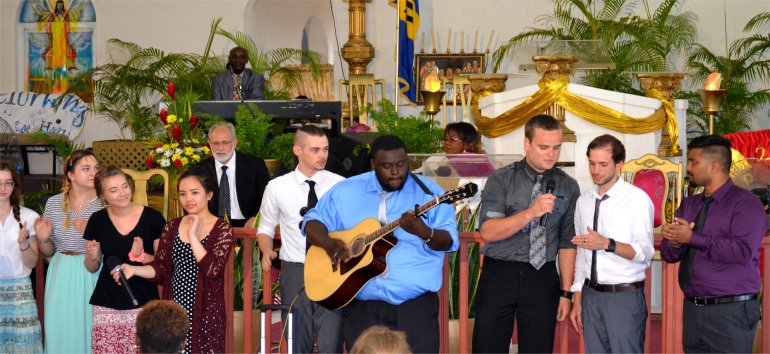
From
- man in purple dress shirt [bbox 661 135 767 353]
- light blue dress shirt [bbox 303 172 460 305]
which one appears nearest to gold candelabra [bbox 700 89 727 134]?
man in purple dress shirt [bbox 661 135 767 353]

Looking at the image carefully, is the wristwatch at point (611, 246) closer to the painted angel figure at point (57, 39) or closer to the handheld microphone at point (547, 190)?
the handheld microphone at point (547, 190)

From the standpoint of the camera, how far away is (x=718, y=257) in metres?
5.30

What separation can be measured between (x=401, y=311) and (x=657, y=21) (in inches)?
449

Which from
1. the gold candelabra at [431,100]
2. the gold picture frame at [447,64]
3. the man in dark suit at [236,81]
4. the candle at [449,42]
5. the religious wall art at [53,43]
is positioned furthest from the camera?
the religious wall art at [53,43]

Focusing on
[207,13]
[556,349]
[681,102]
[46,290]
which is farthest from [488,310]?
[207,13]

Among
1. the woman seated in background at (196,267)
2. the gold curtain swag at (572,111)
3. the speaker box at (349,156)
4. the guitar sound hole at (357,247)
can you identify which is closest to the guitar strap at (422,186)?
the guitar sound hole at (357,247)

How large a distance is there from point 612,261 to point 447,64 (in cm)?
1097

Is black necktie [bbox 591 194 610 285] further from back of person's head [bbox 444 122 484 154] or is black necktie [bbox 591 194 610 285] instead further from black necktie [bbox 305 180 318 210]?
back of person's head [bbox 444 122 484 154]

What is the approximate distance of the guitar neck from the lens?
4.93 metres

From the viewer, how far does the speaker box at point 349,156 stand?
8.44 metres

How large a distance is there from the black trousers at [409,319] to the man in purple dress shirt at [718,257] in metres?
1.16

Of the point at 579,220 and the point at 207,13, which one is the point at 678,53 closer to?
the point at 207,13

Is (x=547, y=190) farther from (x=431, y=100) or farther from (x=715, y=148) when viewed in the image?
(x=431, y=100)

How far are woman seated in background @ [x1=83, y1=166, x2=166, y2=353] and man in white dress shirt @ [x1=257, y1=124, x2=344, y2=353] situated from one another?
61cm
